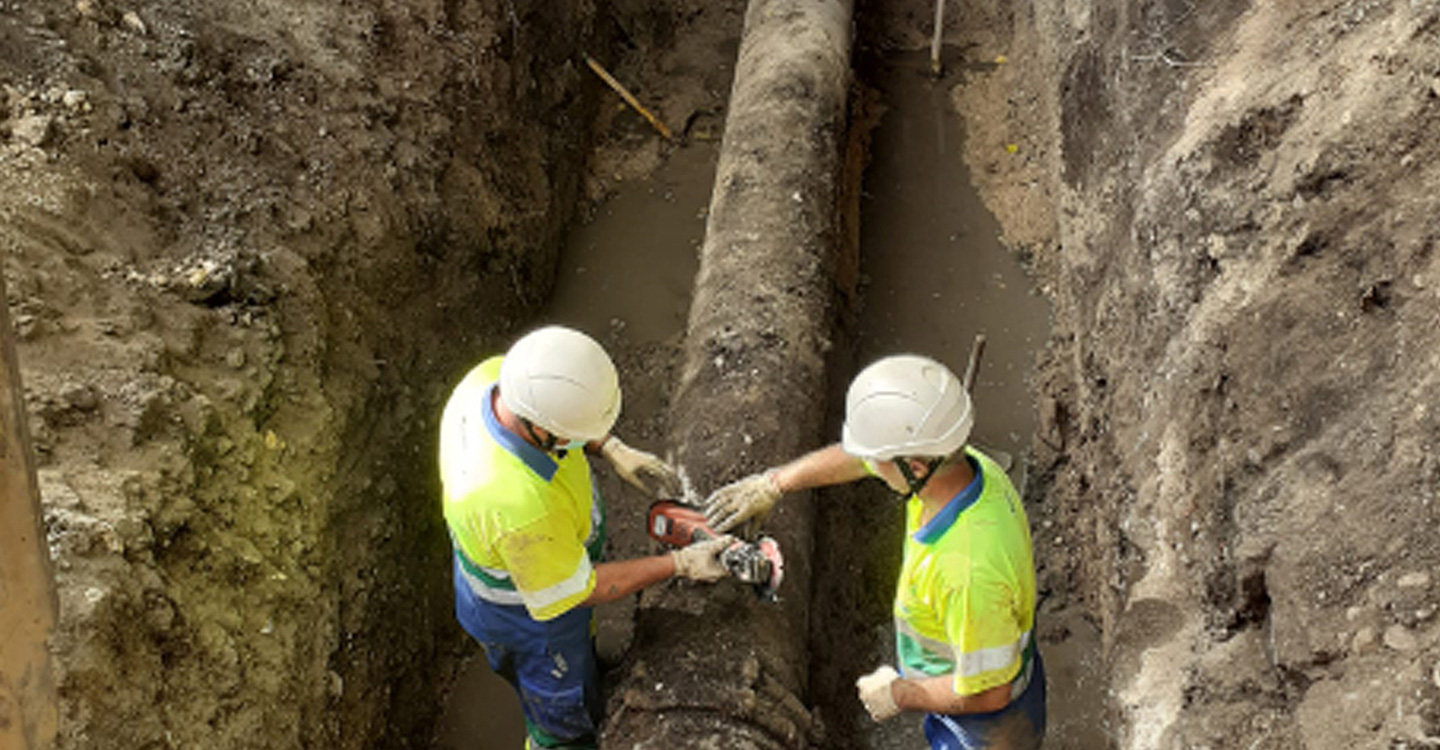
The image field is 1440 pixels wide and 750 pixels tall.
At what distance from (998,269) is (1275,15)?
215 centimetres

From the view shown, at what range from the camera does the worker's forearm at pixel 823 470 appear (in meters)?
3.42

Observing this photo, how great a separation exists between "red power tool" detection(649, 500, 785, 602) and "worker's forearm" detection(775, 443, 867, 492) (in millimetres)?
217

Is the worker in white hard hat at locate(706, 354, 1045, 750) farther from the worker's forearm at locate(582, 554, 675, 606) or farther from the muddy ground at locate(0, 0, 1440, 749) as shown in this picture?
the worker's forearm at locate(582, 554, 675, 606)

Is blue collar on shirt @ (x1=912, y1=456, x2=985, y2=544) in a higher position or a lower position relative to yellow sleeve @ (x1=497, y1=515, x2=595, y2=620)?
higher

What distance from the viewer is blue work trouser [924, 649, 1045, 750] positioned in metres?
3.23

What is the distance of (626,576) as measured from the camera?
131 inches

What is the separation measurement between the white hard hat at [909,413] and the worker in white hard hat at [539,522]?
2.41ft

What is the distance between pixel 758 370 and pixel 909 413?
60.6 inches

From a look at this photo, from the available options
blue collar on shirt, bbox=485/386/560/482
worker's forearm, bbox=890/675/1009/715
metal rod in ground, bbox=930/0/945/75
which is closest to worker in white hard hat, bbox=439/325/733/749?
blue collar on shirt, bbox=485/386/560/482

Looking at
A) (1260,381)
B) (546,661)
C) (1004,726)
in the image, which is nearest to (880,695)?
(1004,726)

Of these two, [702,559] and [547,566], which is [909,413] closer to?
[702,559]

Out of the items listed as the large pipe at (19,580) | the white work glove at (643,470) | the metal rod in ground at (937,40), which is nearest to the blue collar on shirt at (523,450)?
the white work glove at (643,470)

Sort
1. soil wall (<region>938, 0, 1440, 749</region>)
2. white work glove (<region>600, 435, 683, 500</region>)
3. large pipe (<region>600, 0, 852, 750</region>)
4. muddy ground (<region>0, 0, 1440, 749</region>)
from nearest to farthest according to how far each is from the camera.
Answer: soil wall (<region>938, 0, 1440, 749</region>) < muddy ground (<region>0, 0, 1440, 749</region>) < large pipe (<region>600, 0, 852, 750</region>) < white work glove (<region>600, 435, 683, 500</region>)

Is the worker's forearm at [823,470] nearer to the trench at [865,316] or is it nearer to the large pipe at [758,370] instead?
the large pipe at [758,370]
